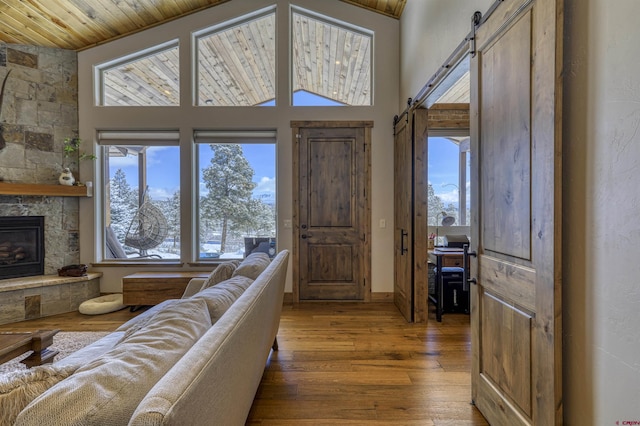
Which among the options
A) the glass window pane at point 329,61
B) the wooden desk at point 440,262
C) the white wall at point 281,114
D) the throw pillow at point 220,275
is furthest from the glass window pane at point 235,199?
the wooden desk at point 440,262

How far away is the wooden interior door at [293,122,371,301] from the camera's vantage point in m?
3.97

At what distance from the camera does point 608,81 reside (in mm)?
1052

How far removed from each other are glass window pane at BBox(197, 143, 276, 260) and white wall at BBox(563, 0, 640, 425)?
11.1 ft

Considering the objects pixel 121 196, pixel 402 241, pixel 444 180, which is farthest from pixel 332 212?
pixel 121 196

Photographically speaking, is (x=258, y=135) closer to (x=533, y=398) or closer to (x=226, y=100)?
(x=226, y=100)

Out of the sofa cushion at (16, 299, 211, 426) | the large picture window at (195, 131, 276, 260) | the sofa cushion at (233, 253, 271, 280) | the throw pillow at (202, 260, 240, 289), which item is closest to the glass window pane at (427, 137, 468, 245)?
the large picture window at (195, 131, 276, 260)

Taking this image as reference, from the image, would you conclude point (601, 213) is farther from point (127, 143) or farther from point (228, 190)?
point (127, 143)

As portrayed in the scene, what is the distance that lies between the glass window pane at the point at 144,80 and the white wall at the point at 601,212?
432 centimetres

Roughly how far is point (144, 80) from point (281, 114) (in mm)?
2031

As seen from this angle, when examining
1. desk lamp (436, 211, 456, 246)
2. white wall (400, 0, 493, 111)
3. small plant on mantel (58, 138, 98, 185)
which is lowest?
desk lamp (436, 211, 456, 246)

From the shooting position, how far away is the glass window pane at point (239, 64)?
404 cm

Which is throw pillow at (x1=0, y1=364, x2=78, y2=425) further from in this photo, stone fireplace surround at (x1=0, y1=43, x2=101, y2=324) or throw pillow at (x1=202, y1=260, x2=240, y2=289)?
stone fireplace surround at (x1=0, y1=43, x2=101, y2=324)

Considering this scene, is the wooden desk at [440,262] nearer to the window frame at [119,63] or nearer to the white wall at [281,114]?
the white wall at [281,114]

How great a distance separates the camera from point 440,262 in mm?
3420
